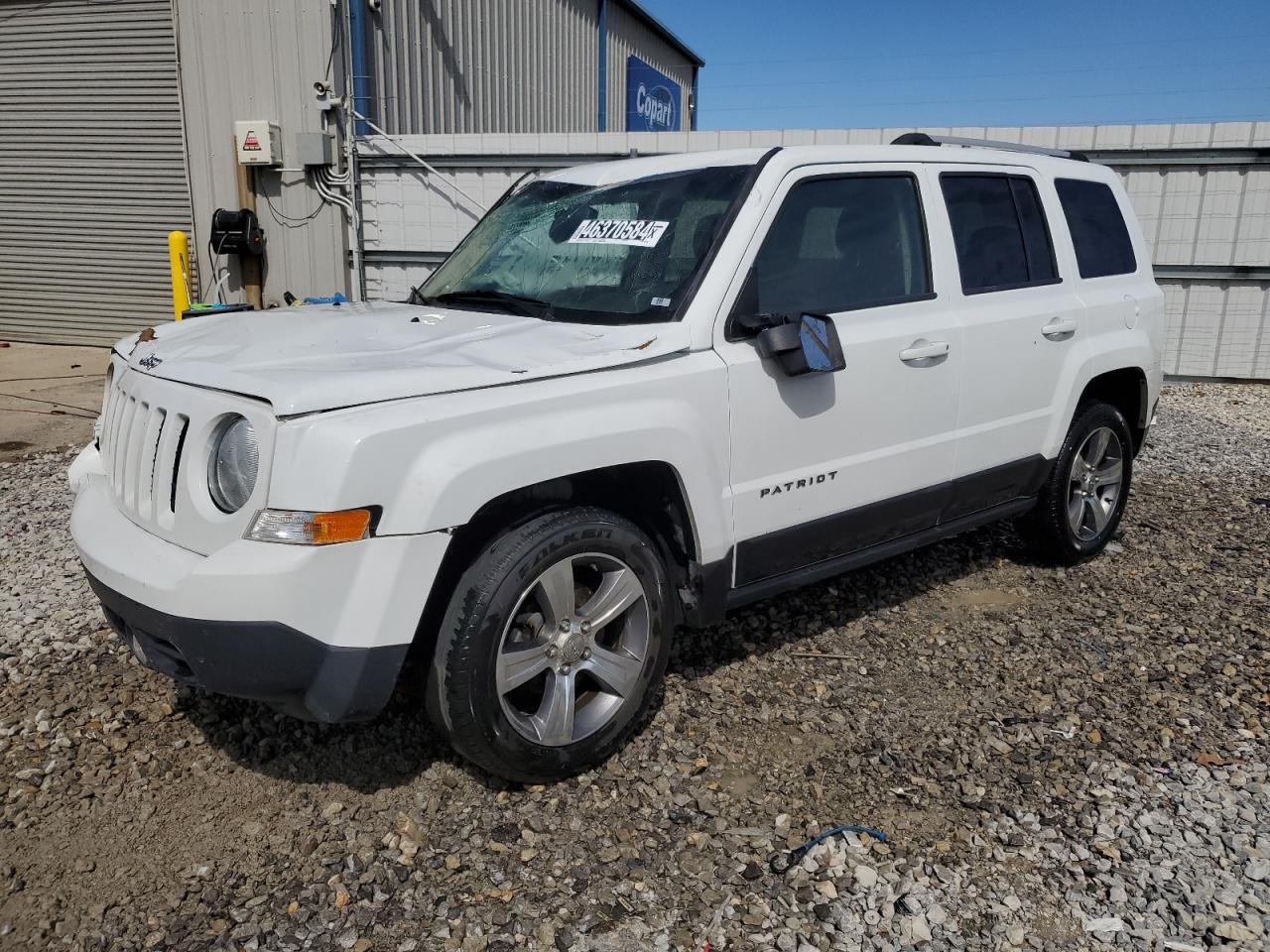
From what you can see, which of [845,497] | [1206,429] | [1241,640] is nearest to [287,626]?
[845,497]

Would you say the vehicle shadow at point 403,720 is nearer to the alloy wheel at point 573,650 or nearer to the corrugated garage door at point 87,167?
the alloy wheel at point 573,650

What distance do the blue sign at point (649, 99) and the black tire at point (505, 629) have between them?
1600 centimetres

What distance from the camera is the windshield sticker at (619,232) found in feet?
11.3

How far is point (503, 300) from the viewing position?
3621mm

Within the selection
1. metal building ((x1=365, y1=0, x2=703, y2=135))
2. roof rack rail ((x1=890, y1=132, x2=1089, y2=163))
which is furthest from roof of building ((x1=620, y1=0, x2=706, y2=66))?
roof rack rail ((x1=890, y1=132, x2=1089, y2=163))

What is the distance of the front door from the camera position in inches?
129

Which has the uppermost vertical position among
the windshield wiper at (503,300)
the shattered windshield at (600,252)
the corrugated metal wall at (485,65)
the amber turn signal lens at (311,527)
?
the corrugated metal wall at (485,65)

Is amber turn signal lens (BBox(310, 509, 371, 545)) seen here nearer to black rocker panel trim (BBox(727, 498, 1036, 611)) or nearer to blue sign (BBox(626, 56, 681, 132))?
black rocker panel trim (BBox(727, 498, 1036, 611))

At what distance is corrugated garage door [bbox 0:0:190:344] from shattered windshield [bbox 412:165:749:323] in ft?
27.1

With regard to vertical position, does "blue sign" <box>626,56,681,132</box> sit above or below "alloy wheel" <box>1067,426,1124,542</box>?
above

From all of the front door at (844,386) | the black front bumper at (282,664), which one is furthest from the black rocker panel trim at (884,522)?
the black front bumper at (282,664)

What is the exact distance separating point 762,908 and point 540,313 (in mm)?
1974

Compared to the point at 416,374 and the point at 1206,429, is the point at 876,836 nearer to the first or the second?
the point at 416,374

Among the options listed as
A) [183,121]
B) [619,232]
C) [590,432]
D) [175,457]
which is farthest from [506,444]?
[183,121]
